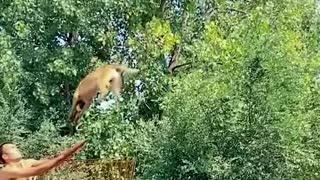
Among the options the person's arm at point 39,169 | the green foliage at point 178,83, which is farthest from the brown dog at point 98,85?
the green foliage at point 178,83

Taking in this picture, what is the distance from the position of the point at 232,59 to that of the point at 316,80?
4.81 ft

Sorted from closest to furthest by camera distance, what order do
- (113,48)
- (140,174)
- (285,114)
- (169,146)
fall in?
1. (285,114)
2. (169,146)
3. (140,174)
4. (113,48)

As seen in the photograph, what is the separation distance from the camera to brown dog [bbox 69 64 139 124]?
3100mm

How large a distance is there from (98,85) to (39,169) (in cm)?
66

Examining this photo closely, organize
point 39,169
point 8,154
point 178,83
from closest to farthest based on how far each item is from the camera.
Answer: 1. point 39,169
2. point 8,154
3. point 178,83

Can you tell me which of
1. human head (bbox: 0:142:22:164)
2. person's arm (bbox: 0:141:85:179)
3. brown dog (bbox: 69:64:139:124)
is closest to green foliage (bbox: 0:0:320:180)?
human head (bbox: 0:142:22:164)

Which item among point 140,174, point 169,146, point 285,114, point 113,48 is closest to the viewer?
point 285,114

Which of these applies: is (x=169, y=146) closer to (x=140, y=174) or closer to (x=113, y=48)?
(x=140, y=174)

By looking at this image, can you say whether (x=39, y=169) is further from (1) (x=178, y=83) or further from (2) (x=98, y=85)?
(1) (x=178, y=83)

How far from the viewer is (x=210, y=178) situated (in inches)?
431

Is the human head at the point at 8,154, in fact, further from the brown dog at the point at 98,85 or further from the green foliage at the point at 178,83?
the green foliage at the point at 178,83

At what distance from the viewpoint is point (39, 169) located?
3.56 meters

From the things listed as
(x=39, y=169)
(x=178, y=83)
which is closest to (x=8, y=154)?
(x=39, y=169)

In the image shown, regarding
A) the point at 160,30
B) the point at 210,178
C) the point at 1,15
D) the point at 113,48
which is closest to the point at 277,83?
the point at 210,178
